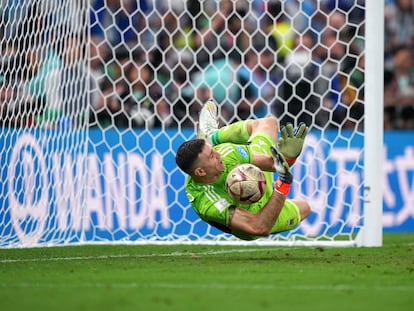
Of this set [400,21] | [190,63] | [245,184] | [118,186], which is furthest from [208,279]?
[400,21]

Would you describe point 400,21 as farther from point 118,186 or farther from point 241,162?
point 241,162

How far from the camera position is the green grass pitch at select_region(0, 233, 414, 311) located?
523cm

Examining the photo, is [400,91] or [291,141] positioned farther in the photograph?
Answer: [400,91]

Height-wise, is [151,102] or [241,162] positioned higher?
[151,102]

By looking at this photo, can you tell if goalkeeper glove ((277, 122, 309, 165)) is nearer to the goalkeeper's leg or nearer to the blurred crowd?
the goalkeeper's leg

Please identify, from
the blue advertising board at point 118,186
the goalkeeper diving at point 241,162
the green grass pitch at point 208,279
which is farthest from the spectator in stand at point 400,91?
the goalkeeper diving at point 241,162

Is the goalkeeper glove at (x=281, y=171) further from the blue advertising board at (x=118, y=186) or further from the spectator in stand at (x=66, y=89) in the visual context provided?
the spectator in stand at (x=66, y=89)

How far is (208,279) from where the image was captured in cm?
645

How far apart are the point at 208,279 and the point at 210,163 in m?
1.62

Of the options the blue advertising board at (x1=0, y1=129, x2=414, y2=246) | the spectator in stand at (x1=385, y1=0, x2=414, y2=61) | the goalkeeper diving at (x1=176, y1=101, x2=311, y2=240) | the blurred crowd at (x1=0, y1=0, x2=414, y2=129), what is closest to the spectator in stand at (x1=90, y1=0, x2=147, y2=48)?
the blurred crowd at (x1=0, y1=0, x2=414, y2=129)

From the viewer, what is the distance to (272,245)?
9.98m

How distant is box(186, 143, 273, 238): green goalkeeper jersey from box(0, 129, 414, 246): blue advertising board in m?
2.61

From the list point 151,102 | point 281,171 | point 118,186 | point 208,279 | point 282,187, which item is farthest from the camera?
point 151,102

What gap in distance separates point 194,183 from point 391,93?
20.0ft
